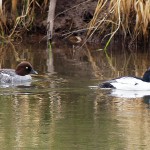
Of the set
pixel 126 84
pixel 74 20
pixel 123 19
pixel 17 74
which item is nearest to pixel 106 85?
A: pixel 126 84

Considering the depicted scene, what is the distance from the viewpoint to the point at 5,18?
2030 cm

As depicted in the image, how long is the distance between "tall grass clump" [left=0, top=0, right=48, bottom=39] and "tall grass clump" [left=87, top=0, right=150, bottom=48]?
5.57ft

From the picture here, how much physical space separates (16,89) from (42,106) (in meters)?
1.87

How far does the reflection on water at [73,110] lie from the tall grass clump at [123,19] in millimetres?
1572

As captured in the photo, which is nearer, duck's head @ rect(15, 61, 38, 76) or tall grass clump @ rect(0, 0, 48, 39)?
duck's head @ rect(15, 61, 38, 76)

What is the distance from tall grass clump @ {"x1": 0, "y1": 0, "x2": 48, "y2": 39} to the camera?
66.4 ft

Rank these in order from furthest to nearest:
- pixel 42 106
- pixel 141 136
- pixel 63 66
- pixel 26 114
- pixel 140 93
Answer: pixel 63 66 → pixel 140 93 → pixel 42 106 → pixel 26 114 → pixel 141 136

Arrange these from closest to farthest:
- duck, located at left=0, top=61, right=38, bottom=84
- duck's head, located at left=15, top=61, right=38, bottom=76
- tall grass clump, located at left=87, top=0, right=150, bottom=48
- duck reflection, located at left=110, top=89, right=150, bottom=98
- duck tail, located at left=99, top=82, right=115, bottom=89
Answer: duck reflection, located at left=110, top=89, right=150, bottom=98
duck tail, located at left=99, top=82, right=115, bottom=89
duck, located at left=0, top=61, right=38, bottom=84
duck's head, located at left=15, top=61, right=38, bottom=76
tall grass clump, located at left=87, top=0, right=150, bottom=48

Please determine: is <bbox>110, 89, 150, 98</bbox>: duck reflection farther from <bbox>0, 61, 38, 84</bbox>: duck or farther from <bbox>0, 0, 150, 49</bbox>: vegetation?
<bbox>0, 0, 150, 49</bbox>: vegetation

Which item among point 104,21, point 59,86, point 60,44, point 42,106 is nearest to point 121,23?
point 104,21

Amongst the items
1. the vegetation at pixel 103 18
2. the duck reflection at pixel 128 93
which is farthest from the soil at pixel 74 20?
the duck reflection at pixel 128 93

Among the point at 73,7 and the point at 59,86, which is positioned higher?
the point at 73,7

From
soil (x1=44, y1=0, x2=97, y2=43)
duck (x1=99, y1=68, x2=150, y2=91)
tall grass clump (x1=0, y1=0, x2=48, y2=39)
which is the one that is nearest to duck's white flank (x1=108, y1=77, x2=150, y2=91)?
duck (x1=99, y1=68, x2=150, y2=91)

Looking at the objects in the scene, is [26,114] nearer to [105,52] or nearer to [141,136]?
[141,136]
